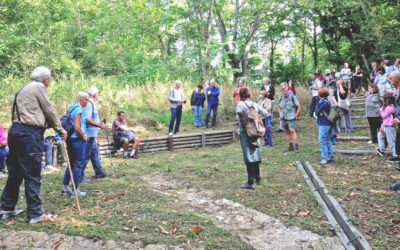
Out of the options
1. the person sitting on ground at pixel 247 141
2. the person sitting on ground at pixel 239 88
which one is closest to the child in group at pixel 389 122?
the person sitting on ground at pixel 247 141

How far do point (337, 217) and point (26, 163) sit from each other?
4019 millimetres

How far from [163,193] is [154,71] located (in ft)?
42.2

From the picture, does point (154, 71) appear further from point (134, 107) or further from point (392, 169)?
point (392, 169)

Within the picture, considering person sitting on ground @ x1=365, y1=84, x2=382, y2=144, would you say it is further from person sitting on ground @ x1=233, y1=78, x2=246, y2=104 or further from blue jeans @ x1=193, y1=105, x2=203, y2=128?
blue jeans @ x1=193, y1=105, x2=203, y2=128

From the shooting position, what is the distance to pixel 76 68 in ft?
55.9

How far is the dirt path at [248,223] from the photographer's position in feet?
12.4

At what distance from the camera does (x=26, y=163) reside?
158 inches

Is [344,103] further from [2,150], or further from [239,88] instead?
[2,150]

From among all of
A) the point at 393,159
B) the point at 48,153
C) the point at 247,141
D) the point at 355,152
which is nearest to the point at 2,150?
the point at 48,153

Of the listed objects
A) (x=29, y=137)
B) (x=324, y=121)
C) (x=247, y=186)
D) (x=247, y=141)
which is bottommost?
(x=247, y=186)

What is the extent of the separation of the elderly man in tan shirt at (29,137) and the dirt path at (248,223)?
7.03 ft

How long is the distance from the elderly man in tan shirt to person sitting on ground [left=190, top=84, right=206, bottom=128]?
26.9ft

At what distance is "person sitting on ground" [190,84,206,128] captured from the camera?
12.2 metres

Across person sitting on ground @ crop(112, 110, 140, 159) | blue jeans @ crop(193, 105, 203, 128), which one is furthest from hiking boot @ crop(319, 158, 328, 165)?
blue jeans @ crop(193, 105, 203, 128)
